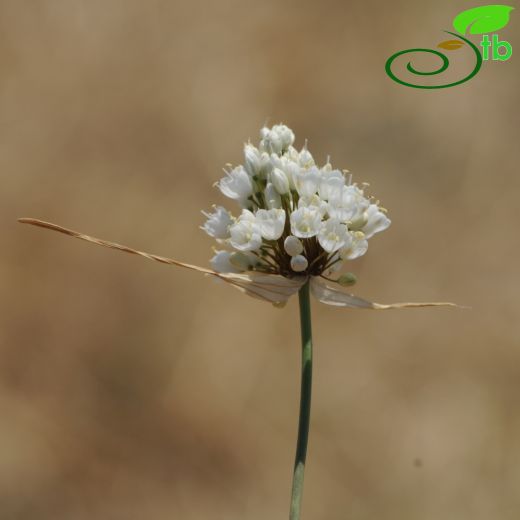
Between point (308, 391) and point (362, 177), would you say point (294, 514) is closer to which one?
point (308, 391)

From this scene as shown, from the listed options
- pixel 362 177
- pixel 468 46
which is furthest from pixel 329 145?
pixel 468 46

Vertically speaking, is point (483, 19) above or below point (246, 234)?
above

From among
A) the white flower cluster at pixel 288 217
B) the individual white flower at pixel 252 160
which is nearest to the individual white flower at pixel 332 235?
the white flower cluster at pixel 288 217

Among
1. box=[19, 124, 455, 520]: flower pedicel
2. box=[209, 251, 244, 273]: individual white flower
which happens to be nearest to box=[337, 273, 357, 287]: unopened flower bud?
box=[19, 124, 455, 520]: flower pedicel

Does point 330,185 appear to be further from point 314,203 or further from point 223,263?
point 223,263

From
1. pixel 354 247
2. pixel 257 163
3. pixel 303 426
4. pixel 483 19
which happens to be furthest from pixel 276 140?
pixel 483 19
